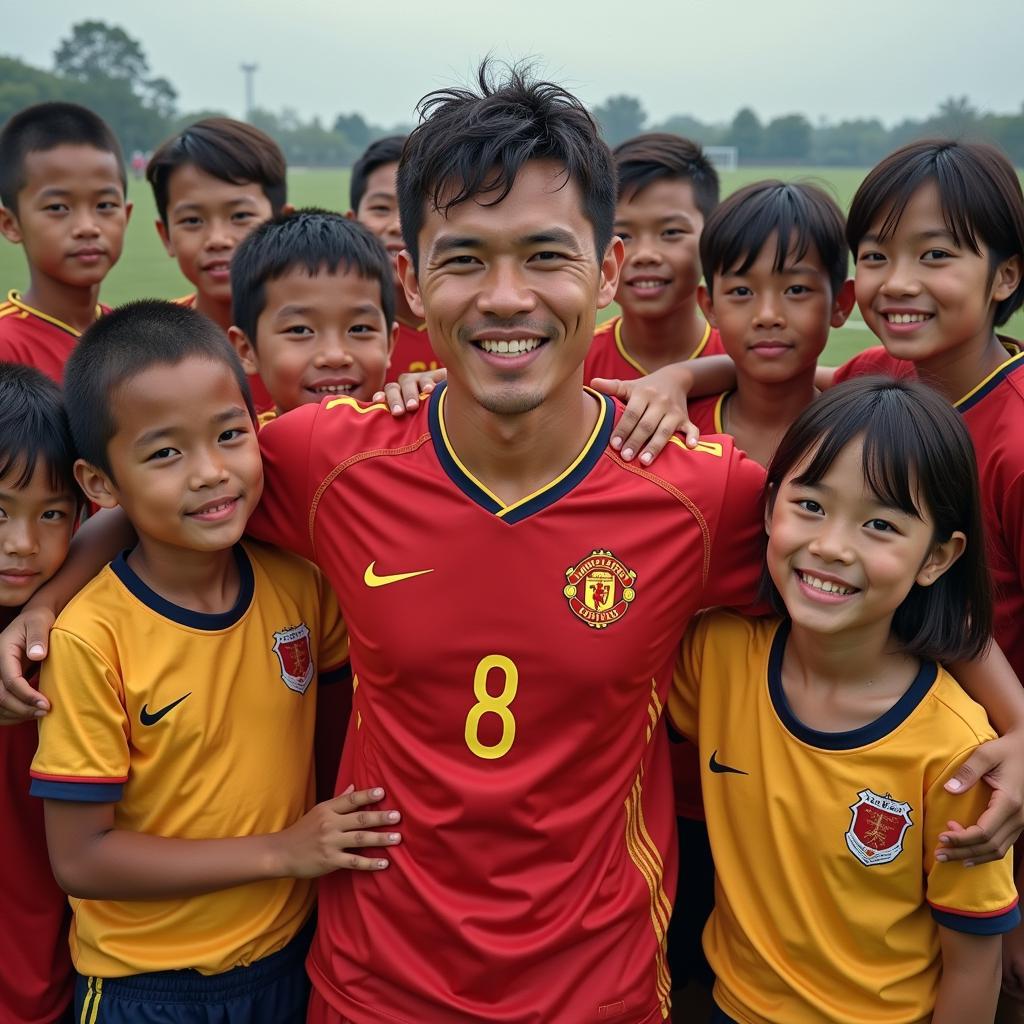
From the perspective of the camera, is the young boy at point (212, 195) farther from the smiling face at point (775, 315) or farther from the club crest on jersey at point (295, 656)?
the club crest on jersey at point (295, 656)

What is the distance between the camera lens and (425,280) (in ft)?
6.79

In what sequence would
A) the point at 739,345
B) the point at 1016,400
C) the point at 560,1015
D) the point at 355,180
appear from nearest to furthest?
the point at 560,1015 < the point at 1016,400 < the point at 739,345 < the point at 355,180

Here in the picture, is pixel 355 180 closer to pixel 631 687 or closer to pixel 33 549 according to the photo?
pixel 33 549

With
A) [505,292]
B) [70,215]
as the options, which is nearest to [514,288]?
[505,292]

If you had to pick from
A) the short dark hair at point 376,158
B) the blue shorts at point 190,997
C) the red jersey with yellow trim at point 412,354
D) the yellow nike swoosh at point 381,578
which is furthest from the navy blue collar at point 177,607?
the short dark hair at point 376,158

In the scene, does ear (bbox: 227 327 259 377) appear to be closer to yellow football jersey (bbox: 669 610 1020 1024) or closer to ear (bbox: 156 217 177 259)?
ear (bbox: 156 217 177 259)

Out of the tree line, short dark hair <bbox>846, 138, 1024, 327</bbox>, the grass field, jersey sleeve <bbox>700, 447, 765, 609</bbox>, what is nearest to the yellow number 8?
jersey sleeve <bbox>700, 447, 765, 609</bbox>

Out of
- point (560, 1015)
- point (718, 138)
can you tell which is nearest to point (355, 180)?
point (560, 1015)

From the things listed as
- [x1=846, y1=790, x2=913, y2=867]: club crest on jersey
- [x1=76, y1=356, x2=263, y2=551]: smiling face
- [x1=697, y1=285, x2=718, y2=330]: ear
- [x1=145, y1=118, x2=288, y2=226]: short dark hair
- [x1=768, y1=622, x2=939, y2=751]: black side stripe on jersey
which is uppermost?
[x1=145, y1=118, x2=288, y2=226]: short dark hair

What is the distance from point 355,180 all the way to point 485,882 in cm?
401

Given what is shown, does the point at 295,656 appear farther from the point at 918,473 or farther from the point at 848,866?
the point at 918,473

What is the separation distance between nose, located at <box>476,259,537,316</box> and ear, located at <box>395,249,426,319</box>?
0.62 feet

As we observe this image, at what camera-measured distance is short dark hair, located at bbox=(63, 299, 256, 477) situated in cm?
220

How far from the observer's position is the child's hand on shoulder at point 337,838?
205 centimetres
